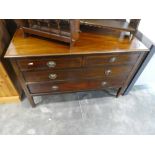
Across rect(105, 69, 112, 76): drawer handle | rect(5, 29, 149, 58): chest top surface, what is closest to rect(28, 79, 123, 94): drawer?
rect(105, 69, 112, 76): drawer handle

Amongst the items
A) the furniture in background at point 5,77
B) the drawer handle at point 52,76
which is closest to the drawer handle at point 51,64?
the drawer handle at point 52,76

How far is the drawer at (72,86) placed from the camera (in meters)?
1.36

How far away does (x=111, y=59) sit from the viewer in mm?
1208

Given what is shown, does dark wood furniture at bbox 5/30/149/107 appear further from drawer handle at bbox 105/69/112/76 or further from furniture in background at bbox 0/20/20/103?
furniture in background at bbox 0/20/20/103

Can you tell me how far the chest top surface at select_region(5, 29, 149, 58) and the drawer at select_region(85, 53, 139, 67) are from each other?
59mm

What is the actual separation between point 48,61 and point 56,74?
7.2 inches

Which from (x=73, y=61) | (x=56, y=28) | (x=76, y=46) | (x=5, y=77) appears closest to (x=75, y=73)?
(x=73, y=61)

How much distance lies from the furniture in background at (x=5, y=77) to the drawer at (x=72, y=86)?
0.93 ft

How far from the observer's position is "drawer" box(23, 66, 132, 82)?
1.22m

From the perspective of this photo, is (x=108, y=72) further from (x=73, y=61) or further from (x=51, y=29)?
(x=51, y=29)

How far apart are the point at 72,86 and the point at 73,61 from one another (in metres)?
0.36

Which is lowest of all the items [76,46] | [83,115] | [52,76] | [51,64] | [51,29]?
[83,115]

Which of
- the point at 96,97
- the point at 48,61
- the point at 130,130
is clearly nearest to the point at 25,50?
the point at 48,61

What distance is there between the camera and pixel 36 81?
129cm
